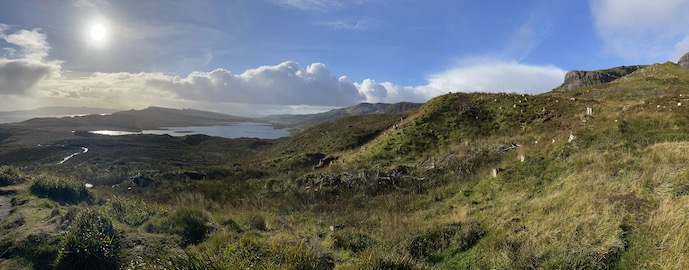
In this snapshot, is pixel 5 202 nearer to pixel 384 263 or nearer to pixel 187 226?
pixel 187 226

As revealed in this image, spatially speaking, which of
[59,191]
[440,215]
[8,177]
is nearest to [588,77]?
[440,215]

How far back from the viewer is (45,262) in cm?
793

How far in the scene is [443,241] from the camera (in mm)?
9422

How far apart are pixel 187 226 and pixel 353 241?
5240 mm

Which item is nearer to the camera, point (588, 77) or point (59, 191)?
point (59, 191)

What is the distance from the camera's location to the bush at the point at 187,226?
1009 cm

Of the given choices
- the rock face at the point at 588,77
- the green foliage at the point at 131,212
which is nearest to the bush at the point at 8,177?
the green foliage at the point at 131,212

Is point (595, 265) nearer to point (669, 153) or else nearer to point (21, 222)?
point (669, 153)

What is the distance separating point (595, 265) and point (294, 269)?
570 cm

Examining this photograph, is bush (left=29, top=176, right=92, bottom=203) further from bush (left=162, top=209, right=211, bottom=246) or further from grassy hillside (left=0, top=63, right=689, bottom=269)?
bush (left=162, top=209, right=211, bottom=246)

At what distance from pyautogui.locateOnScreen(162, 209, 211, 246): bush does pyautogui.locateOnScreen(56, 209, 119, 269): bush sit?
1.69 m

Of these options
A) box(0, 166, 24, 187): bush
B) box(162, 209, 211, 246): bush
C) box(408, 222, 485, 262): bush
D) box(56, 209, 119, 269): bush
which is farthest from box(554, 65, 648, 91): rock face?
box(56, 209, 119, 269): bush

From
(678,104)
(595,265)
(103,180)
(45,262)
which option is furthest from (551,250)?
(103,180)

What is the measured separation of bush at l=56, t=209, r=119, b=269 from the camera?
7.72m
